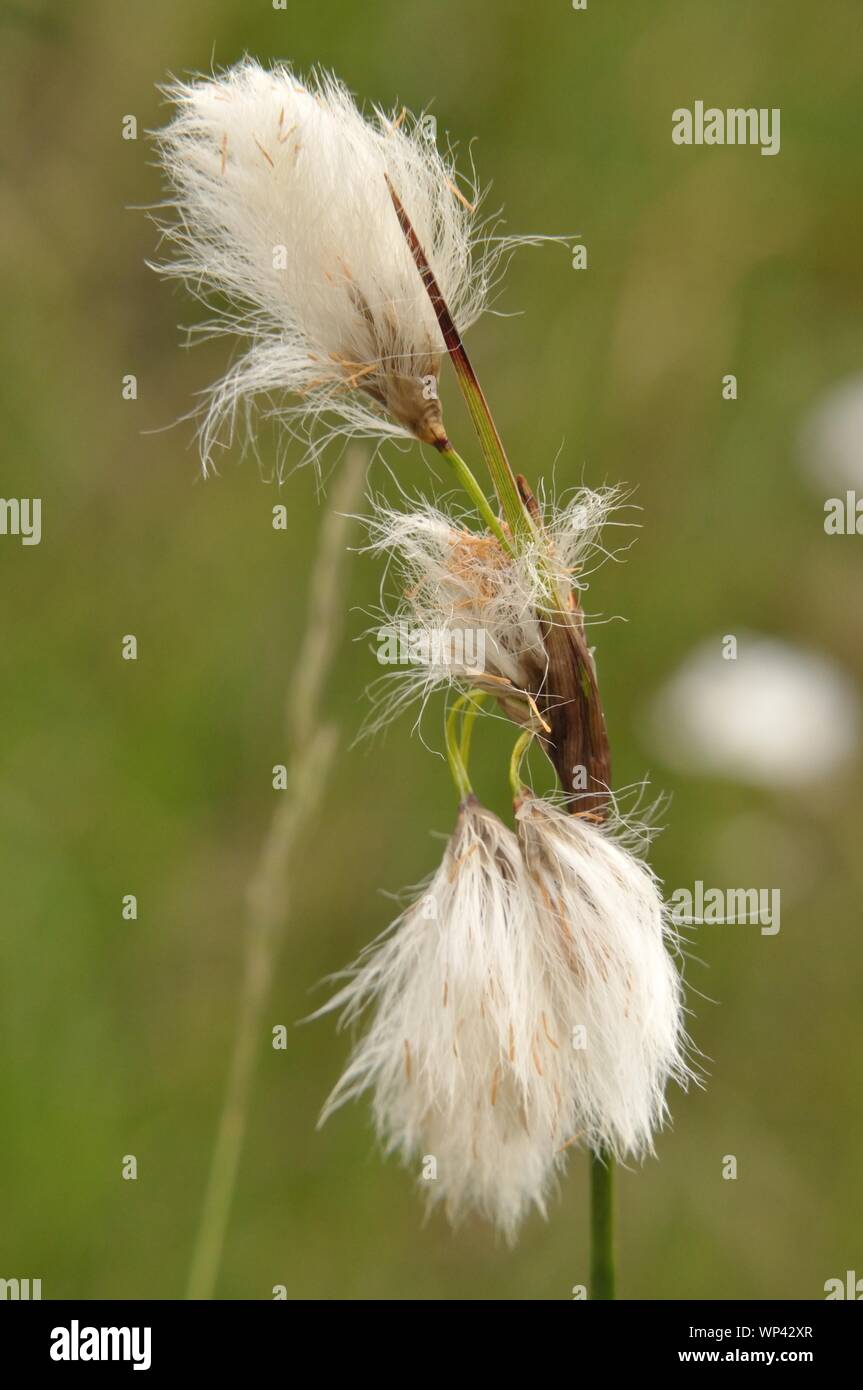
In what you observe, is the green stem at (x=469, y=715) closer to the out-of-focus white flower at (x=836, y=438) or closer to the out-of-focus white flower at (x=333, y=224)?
the out-of-focus white flower at (x=333, y=224)

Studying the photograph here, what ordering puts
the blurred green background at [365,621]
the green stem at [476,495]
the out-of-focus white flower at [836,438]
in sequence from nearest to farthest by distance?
1. the green stem at [476,495]
2. the blurred green background at [365,621]
3. the out-of-focus white flower at [836,438]

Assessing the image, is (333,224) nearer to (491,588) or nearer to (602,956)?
(491,588)

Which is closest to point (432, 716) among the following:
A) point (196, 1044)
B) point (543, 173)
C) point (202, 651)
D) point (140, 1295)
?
point (202, 651)

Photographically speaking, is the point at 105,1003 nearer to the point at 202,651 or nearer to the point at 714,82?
the point at 202,651

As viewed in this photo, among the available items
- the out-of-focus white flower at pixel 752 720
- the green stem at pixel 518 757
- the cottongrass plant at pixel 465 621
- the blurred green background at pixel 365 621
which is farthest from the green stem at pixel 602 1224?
the out-of-focus white flower at pixel 752 720

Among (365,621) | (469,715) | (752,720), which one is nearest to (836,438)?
(752,720)

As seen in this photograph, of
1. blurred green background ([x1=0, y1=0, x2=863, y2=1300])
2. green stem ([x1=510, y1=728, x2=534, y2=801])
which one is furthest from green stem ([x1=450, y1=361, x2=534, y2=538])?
blurred green background ([x1=0, y1=0, x2=863, y2=1300])
